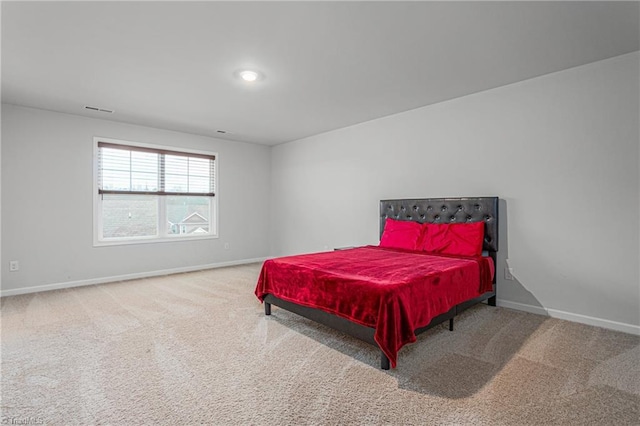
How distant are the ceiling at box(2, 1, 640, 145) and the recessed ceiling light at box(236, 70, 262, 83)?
0.24 ft

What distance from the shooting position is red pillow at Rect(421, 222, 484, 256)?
3.42 metres

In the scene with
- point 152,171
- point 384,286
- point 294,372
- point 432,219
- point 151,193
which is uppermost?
point 152,171

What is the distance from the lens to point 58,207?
430 cm

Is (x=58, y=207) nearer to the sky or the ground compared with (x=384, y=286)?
nearer to the sky

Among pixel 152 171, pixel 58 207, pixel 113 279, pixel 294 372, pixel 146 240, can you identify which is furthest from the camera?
pixel 152 171

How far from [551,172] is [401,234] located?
1.67 m

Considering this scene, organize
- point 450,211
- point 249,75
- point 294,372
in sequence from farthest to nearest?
point 450,211
point 249,75
point 294,372

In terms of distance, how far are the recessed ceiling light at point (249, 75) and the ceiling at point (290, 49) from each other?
2.9 inches

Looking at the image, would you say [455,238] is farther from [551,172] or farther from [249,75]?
[249,75]

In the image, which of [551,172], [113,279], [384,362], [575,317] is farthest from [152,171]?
[575,317]

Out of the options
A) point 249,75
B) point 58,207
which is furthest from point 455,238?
point 58,207

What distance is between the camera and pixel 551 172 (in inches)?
125

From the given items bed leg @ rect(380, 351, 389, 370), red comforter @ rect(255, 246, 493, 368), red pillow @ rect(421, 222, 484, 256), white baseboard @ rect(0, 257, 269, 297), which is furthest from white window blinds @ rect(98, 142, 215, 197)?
bed leg @ rect(380, 351, 389, 370)

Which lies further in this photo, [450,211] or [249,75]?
[450,211]
